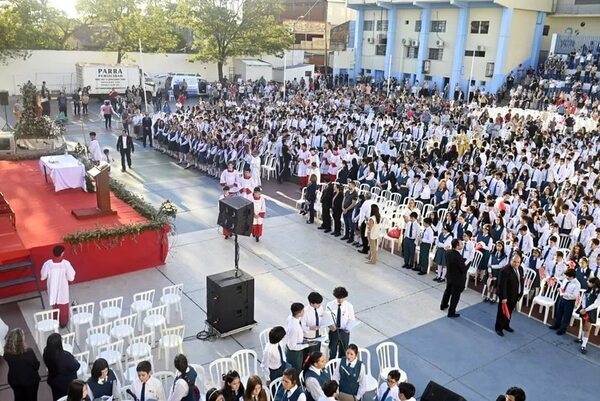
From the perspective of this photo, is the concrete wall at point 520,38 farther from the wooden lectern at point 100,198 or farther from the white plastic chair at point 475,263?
the wooden lectern at point 100,198

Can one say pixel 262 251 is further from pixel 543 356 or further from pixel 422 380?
pixel 543 356

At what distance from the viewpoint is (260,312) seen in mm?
9875

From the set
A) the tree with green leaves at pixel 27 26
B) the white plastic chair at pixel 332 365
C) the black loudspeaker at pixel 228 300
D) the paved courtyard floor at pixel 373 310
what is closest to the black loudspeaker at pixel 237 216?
the black loudspeaker at pixel 228 300

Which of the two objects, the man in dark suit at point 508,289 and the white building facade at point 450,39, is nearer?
the man in dark suit at point 508,289

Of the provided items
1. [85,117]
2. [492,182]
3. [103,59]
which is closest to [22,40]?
[103,59]

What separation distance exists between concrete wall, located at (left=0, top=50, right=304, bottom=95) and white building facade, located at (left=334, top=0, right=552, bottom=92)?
14.6 meters

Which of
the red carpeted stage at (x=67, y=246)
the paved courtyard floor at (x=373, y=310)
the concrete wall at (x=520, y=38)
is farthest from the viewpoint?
the concrete wall at (x=520, y=38)

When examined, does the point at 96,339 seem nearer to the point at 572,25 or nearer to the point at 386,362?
the point at 386,362

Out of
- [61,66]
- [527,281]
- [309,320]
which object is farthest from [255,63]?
[309,320]

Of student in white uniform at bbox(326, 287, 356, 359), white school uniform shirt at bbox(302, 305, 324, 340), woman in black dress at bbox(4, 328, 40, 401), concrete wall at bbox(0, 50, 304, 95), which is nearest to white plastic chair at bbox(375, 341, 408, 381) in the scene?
student in white uniform at bbox(326, 287, 356, 359)

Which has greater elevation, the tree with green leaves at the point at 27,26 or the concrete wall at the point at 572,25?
the concrete wall at the point at 572,25

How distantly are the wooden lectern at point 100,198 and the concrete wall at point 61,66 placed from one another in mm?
27618

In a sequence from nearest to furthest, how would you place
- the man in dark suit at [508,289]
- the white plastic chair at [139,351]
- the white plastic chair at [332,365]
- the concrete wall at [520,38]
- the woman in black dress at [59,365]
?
the woman in black dress at [59,365]
the white plastic chair at [332,365]
the white plastic chair at [139,351]
the man in dark suit at [508,289]
the concrete wall at [520,38]

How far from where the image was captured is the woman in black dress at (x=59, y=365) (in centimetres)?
632
